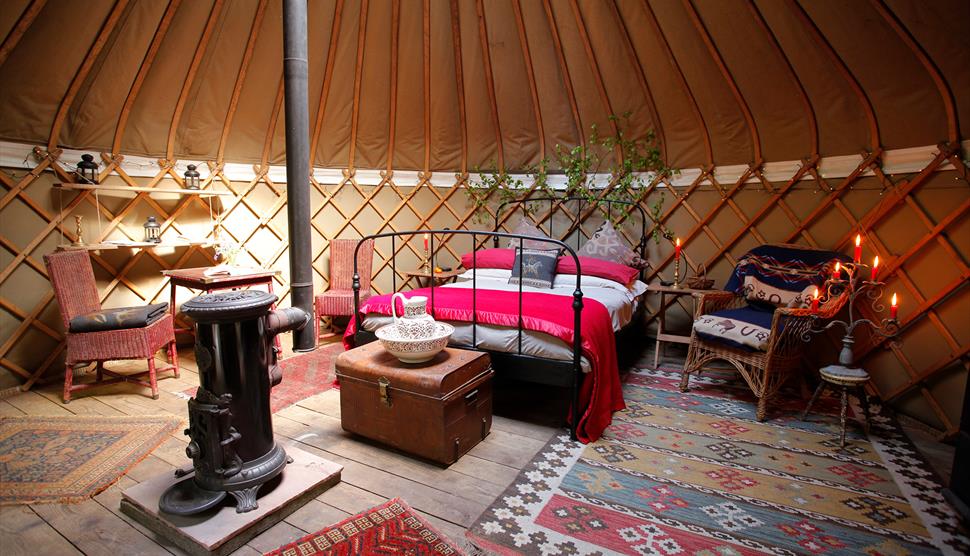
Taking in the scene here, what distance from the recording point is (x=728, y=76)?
3307 mm

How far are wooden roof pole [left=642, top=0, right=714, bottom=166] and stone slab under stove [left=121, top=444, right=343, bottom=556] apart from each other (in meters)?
3.28

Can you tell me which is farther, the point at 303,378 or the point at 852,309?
the point at 303,378

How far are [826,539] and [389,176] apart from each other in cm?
408

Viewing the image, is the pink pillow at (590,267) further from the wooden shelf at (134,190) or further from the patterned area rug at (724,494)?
the wooden shelf at (134,190)

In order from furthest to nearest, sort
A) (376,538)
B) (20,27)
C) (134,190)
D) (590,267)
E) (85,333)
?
(590,267)
(134,190)
(85,333)
(20,27)
(376,538)

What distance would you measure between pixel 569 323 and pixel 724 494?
961mm

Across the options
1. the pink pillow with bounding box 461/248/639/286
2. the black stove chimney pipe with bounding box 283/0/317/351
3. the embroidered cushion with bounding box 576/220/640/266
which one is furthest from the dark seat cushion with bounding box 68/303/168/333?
the embroidered cushion with bounding box 576/220/640/266

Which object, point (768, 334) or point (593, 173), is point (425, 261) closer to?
point (593, 173)

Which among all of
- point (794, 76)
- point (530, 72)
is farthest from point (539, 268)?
point (794, 76)

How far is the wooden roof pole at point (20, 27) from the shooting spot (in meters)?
2.53

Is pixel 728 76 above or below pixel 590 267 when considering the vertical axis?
above

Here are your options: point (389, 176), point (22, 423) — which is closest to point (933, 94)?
point (389, 176)

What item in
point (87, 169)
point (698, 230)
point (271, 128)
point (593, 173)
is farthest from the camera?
point (593, 173)

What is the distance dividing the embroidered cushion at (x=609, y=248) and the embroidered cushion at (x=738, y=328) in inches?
38.3
